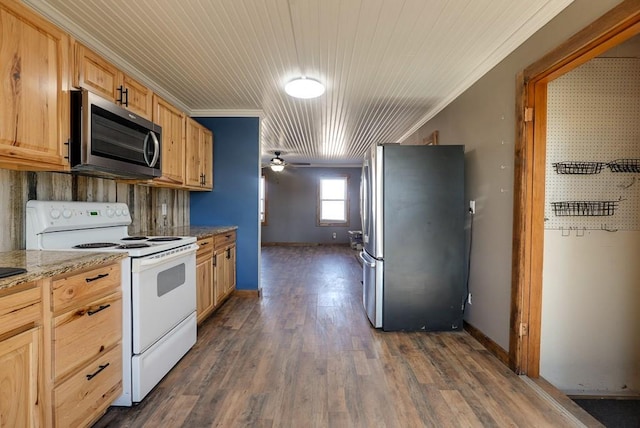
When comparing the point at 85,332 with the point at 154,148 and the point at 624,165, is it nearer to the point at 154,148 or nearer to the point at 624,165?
the point at 154,148

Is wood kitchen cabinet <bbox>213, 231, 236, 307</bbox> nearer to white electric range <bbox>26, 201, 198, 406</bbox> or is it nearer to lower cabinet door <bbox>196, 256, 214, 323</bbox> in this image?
lower cabinet door <bbox>196, 256, 214, 323</bbox>

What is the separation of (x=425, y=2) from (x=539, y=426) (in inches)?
98.7

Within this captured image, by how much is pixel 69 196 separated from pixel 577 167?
3.65 meters

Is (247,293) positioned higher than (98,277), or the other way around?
(98,277)

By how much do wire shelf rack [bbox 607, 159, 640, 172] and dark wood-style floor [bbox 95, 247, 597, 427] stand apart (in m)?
→ 1.68

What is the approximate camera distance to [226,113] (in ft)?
13.0

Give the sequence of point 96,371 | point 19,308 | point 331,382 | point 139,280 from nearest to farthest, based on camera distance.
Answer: point 19,308, point 96,371, point 139,280, point 331,382

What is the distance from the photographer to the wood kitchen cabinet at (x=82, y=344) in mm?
1297

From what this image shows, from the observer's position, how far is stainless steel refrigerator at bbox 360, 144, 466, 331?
286 centimetres

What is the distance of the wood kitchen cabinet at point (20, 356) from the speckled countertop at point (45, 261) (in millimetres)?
41

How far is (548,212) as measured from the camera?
7.32 feet

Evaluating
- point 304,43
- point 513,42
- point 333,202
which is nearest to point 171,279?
point 304,43

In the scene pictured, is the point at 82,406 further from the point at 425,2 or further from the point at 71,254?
the point at 425,2

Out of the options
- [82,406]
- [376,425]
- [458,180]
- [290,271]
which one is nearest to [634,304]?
[458,180]
